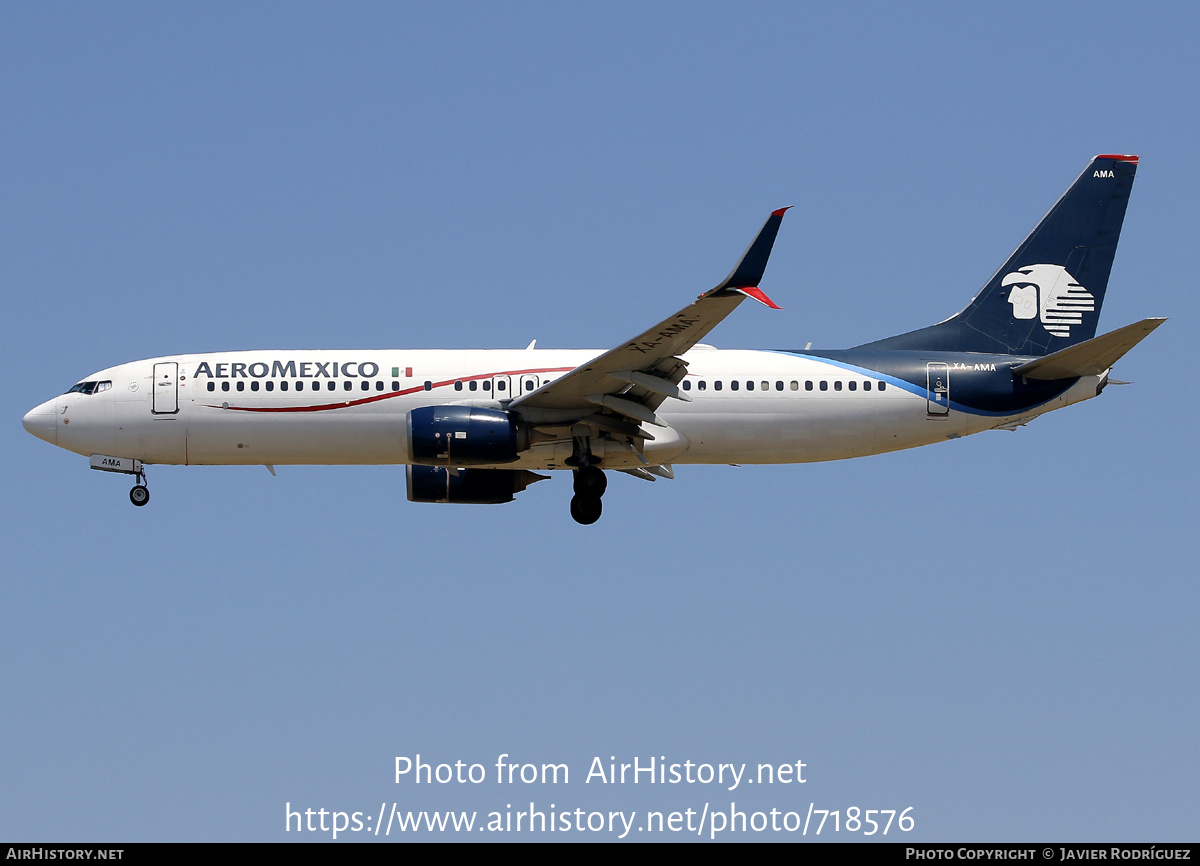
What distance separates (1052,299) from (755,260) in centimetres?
1194

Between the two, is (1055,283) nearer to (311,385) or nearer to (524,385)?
(524,385)

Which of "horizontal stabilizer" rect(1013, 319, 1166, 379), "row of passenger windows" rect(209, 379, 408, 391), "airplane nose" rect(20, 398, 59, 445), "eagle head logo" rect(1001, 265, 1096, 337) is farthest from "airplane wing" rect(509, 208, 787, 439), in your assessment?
"airplane nose" rect(20, 398, 59, 445)

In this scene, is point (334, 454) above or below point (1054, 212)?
below

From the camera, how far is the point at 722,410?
32.6 m

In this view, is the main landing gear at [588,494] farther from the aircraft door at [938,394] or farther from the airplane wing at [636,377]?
the aircraft door at [938,394]

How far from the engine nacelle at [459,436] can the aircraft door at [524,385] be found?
1.67m

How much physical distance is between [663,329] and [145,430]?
40.2ft

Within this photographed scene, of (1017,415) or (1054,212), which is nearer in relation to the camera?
(1017,415)

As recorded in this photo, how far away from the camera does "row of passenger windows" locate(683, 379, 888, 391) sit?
32656 mm

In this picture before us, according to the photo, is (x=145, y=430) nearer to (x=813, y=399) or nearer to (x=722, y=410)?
(x=722, y=410)

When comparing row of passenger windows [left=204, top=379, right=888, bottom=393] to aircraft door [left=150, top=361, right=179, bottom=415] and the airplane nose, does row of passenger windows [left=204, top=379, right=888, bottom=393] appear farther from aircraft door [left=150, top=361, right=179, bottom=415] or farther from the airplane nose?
the airplane nose
